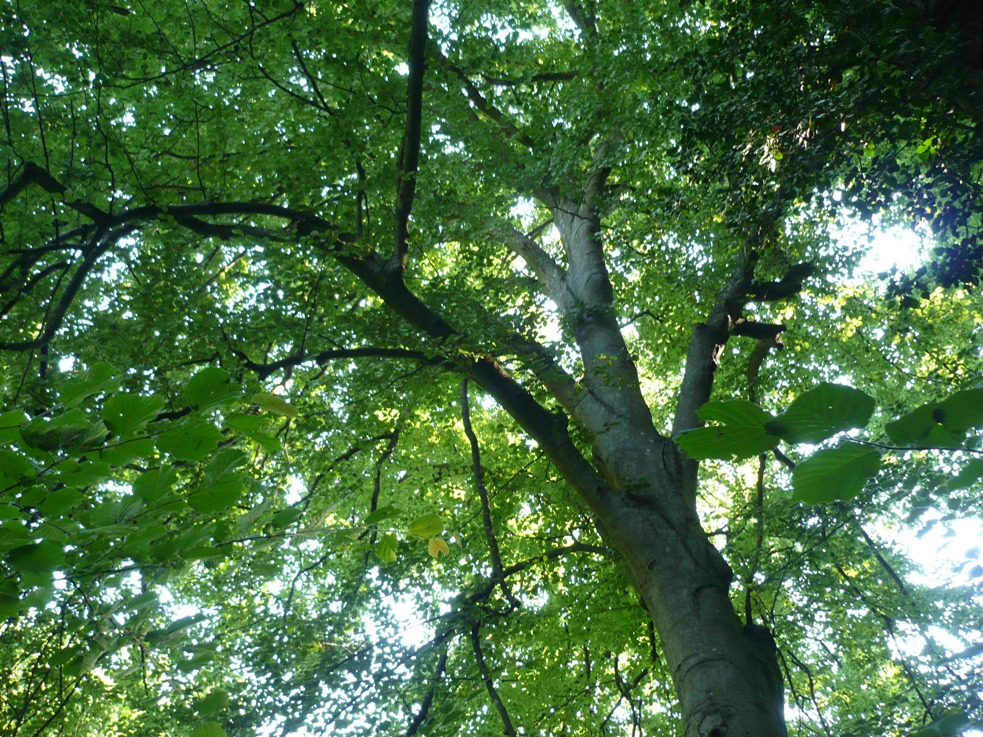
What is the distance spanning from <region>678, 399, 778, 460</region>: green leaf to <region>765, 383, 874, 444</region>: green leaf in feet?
0.06

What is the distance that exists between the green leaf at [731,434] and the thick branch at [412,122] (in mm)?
3897

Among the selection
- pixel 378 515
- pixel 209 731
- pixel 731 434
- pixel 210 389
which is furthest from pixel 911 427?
pixel 209 731

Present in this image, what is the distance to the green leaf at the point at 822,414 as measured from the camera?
674mm

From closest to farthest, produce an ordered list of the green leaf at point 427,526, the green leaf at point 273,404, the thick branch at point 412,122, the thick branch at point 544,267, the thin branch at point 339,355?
the green leaf at point 427,526
the green leaf at point 273,404
the thick branch at point 412,122
the thin branch at point 339,355
the thick branch at point 544,267

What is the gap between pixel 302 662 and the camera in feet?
16.3

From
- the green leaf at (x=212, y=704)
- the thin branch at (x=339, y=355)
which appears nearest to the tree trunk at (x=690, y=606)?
the thin branch at (x=339, y=355)

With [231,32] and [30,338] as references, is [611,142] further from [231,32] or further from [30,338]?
[30,338]

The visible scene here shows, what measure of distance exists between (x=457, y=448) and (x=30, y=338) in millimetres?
4894

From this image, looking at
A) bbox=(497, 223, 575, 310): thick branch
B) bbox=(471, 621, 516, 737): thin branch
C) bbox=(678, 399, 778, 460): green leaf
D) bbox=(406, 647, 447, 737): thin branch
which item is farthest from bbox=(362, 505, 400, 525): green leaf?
bbox=(497, 223, 575, 310): thick branch

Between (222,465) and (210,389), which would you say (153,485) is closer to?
(222,465)

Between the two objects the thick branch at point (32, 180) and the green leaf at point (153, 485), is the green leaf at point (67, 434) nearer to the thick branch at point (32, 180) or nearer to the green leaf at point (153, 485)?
the green leaf at point (153, 485)

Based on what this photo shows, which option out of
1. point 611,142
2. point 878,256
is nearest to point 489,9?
point 611,142

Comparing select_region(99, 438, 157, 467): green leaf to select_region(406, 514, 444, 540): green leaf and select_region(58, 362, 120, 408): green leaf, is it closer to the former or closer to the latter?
select_region(58, 362, 120, 408): green leaf

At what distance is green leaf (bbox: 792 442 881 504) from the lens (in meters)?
0.77
